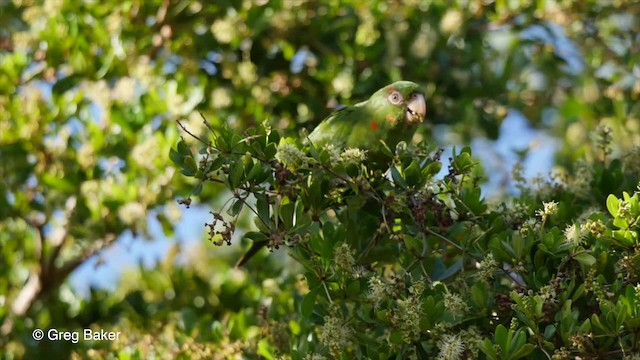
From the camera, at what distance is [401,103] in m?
3.05

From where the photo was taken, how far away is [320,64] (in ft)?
14.2

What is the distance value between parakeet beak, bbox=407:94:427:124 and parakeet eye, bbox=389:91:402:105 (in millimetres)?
37

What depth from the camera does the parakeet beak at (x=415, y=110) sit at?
9.93ft

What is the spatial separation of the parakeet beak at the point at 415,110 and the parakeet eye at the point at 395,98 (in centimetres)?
4

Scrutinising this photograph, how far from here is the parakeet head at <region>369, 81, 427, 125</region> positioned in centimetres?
302

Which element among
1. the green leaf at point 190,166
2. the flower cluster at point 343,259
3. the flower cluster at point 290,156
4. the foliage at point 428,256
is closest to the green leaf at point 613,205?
the foliage at point 428,256

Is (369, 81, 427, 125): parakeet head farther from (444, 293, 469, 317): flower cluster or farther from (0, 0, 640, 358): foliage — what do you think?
(444, 293, 469, 317): flower cluster

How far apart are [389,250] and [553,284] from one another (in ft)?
1.87

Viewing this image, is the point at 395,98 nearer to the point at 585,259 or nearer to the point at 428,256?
the point at 428,256

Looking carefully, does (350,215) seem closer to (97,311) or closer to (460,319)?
(460,319)

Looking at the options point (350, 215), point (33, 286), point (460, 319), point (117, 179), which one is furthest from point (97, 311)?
point (460, 319)

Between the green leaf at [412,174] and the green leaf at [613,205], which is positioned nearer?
the green leaf at [613,205]

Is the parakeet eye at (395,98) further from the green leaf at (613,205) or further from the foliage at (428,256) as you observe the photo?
the green leaf at (613,205)

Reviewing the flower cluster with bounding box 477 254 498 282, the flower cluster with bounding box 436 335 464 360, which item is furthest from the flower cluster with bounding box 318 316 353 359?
the flower cluster with bounding box 477 254 498 282
